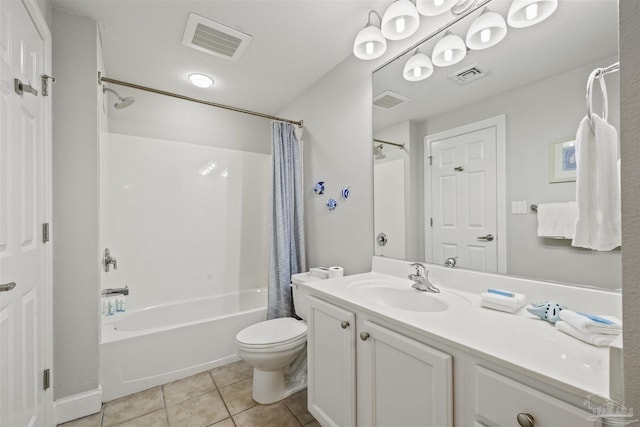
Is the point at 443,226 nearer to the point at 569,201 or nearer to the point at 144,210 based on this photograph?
the point at 569,201

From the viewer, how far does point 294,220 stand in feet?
8.18

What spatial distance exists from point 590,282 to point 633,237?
0.71 meters

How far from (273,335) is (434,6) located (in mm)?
2102

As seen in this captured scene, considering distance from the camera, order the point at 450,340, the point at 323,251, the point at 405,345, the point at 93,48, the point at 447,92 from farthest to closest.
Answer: the point at 323,251
the point at 93,48
the point at 447,92
the point at 405,345
the point at 450,340

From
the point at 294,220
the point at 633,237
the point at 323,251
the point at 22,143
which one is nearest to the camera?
the point at 633,237

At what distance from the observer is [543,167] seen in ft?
3.56

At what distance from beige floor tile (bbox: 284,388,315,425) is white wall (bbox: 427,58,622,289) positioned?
1.39m

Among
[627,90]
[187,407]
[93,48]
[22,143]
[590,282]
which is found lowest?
[187,407]

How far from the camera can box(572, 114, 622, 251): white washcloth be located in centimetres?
79

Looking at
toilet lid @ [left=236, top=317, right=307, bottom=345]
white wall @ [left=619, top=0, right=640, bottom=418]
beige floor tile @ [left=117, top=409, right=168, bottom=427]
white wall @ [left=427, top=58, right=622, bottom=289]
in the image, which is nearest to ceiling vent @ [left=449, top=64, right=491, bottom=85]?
white wall @ [left=427, top=58, right=622, bottom=289]

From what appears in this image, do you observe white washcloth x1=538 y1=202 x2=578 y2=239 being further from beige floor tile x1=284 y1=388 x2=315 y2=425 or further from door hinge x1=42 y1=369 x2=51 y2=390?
door hinge x1=42 y1=369 x2=51 y2=390

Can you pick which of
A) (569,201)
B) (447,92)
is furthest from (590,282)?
(447,92)

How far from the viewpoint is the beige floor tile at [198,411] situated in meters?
1.55

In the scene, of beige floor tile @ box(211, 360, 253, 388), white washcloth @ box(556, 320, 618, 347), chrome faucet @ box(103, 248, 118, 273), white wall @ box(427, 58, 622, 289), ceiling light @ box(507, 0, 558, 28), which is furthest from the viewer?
chrome faucet @ box(103, 248, 118, 273)
